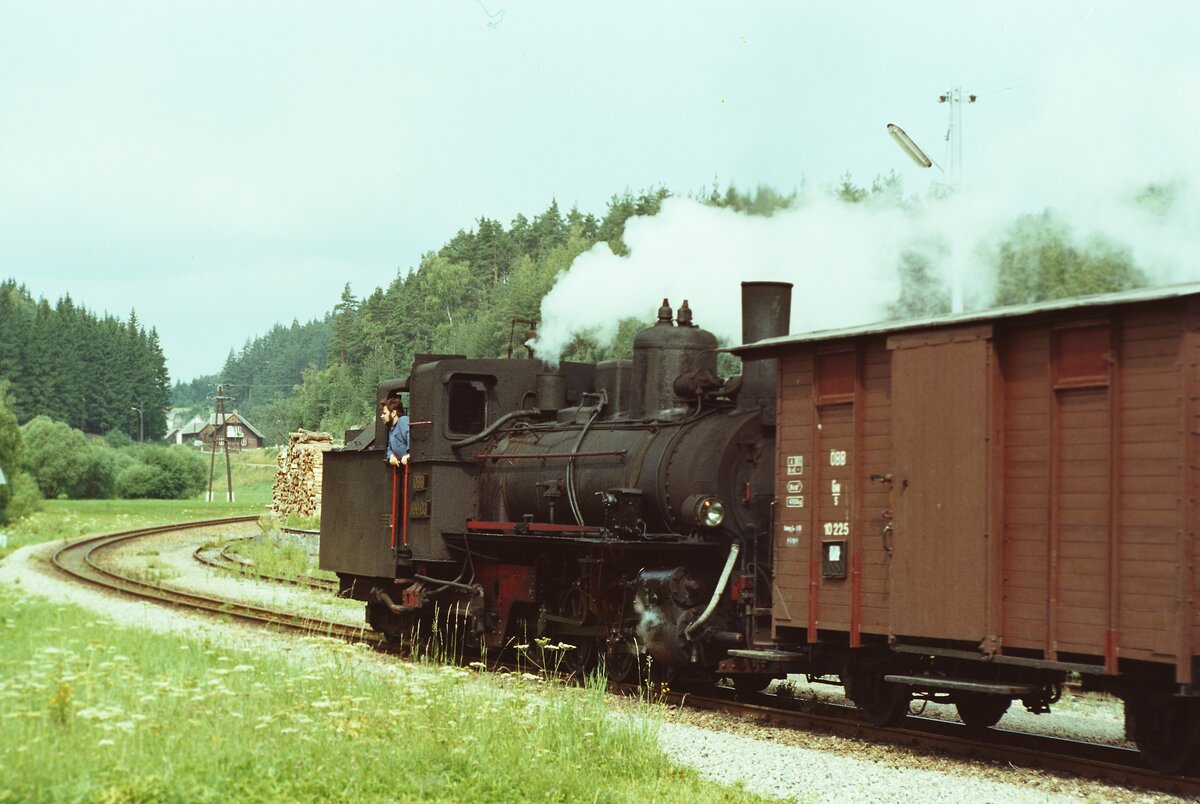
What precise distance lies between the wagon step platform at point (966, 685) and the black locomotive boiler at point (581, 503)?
195 cm

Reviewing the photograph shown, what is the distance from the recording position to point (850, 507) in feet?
32.1

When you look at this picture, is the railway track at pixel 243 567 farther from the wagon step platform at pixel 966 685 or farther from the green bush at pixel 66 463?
the green bush at pixel 66 463

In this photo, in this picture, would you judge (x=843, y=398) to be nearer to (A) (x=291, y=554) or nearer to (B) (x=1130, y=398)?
(B) (x=1130, y=398)

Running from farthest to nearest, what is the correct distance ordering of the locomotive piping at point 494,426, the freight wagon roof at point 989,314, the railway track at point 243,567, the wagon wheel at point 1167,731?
the railway track at point 243,567
the locomotive piping at point 494,426
the wagon wheel at point 1167,731
the freight wagon roof at point 989,314

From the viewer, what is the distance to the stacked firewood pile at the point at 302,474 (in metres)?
37.8

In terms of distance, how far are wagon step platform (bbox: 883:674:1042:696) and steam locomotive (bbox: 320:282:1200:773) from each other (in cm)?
3

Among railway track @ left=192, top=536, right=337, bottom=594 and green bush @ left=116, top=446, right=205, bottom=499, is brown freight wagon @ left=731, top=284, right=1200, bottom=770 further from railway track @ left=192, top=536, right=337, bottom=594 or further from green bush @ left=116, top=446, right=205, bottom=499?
green bush @ left=116, top=446, right=205, bottom=499

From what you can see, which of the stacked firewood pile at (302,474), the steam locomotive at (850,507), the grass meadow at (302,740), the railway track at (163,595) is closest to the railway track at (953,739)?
the steam locomotive at (850,507)

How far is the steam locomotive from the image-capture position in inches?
316

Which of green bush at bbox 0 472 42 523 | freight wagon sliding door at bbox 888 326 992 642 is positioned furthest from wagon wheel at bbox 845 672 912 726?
green bush at bbox 0 472 42 523

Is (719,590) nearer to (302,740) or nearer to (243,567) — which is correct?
(302,740)

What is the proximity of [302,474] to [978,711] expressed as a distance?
30.5 m

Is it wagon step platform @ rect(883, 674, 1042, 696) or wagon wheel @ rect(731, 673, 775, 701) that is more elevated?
wagon step platform @ rect(883, 674, 1042, 696)

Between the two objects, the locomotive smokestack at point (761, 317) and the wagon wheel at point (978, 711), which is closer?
the wagon wheel at point (978, 711)
